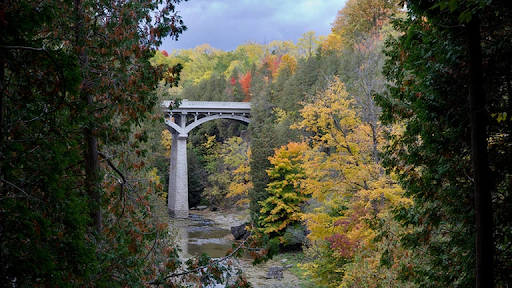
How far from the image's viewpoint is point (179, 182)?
120 feet

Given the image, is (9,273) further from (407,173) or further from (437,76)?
(407,173)

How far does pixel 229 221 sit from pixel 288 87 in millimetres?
11440

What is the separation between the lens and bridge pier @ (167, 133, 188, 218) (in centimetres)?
3631

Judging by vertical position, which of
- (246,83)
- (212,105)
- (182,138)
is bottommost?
(182,138)

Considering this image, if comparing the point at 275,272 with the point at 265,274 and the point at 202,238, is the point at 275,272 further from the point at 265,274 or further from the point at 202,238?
the point at 202,238

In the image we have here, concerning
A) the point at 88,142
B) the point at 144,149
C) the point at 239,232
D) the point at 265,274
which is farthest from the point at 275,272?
the point at 88,142

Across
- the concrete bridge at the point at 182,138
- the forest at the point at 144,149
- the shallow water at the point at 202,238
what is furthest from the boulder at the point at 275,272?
the concrete bridge at the point at 182,138

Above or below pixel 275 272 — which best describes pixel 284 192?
above

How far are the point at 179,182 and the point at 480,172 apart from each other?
3356 centimetres

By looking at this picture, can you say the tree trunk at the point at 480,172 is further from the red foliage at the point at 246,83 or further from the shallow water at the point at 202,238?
the red foliage at the point at 246,83

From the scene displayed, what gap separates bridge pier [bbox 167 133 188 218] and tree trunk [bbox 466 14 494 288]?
109 ft

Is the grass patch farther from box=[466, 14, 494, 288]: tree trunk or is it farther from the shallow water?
box=[466, 14, 494, 288]: tree trunk

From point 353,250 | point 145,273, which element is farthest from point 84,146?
point 353,250

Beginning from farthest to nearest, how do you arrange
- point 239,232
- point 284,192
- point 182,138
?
point 182,138 < point 239,232 < point 284,192
